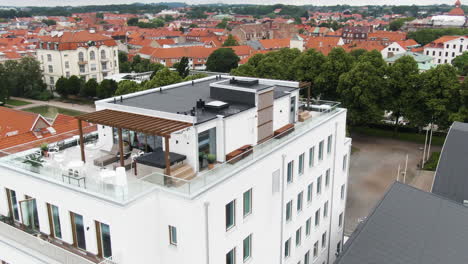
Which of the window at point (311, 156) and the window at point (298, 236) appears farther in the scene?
the window at point (298, 236)

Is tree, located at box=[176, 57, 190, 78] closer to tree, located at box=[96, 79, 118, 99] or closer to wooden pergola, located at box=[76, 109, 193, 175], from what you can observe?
tree, located at box=[96, 79, 118, 99]

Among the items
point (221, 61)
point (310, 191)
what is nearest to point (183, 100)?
point (310, 191)

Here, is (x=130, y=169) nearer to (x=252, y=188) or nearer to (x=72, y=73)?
(x=252, y=188)

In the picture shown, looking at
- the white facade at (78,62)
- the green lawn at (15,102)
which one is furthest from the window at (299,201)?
the white facade at (78,62)

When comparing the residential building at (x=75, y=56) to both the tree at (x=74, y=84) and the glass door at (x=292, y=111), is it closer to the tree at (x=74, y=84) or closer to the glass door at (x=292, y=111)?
the tree at (x=74, y=84)

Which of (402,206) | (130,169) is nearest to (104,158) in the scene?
(130,169)

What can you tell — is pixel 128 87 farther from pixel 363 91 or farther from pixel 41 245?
pixel 41 245
